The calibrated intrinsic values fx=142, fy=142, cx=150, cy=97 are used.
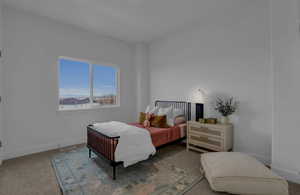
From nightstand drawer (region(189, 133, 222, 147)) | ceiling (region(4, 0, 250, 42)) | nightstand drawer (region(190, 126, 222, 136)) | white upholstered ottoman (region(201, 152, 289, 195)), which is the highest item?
ceiling (region(4, 0, 250, 42))

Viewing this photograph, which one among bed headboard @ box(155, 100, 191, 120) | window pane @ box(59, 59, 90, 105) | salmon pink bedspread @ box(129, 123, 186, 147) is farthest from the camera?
bed headboard @ box(155, 100, 191, 120)

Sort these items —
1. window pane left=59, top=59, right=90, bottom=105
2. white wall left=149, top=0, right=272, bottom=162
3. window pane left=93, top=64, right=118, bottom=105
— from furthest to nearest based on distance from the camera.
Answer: window pane left=93, top=64, right=118, bottom=105 < window pane left=59, top=59, right=90, bottom=105 < white wall left=149, top=0, right=272, bottom=162

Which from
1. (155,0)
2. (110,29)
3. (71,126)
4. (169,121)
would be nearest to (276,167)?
(169,121)

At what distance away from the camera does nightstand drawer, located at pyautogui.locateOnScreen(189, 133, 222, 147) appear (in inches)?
107

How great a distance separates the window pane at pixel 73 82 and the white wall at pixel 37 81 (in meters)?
0.22

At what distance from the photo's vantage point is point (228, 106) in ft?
9.18

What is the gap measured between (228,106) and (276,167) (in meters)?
1.15

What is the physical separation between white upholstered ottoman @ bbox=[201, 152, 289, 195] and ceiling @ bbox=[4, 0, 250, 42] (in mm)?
2760

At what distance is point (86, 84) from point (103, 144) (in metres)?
2.16

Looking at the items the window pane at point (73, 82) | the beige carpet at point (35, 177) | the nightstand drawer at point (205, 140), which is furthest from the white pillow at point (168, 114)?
the window pane at point (73, 82)

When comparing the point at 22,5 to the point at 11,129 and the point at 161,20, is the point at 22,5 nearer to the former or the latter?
the point at 11,129

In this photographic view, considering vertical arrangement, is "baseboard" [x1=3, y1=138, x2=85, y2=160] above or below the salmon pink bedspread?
below

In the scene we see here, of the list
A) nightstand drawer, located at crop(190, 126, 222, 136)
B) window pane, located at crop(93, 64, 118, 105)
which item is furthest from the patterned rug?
window pane, located at crop(93, 64, 118, 105)

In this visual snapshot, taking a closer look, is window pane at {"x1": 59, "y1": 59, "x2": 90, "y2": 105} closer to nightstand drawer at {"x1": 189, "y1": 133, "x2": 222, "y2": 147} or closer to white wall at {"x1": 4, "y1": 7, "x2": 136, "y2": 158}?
white wall at {"x1": 4, "y1": 7, "x2": 136, "y2": 158}
